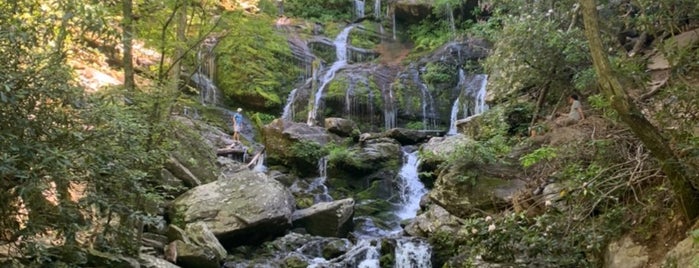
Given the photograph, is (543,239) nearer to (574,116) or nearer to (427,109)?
(574,116)

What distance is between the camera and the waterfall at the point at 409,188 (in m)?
13.7

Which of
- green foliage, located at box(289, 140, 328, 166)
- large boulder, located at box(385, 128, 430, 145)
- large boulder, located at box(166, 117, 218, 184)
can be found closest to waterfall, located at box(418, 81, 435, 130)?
large boulder, located at box(385, 128, 430, 145)

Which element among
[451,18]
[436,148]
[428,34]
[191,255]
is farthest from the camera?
[428,34]

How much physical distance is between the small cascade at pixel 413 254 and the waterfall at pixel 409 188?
3.53m

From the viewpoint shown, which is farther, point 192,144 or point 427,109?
point 427,109

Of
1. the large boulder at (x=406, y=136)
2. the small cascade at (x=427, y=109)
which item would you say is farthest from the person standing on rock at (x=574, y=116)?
the small cascade at (x=427, y=109)

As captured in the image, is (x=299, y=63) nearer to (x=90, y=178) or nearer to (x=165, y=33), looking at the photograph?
(x=165, y=33)

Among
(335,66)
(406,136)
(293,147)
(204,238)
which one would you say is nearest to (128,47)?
(204,238)

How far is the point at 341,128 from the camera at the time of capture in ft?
57.6

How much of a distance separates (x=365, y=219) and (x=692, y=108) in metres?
8.47

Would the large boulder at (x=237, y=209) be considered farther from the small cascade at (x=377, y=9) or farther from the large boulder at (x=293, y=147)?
the small cascade at (x=377, y=9)

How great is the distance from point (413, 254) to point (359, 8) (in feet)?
68.4

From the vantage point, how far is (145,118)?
22.4 ft

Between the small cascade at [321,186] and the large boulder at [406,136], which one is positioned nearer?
the small cascade at [321,186]
